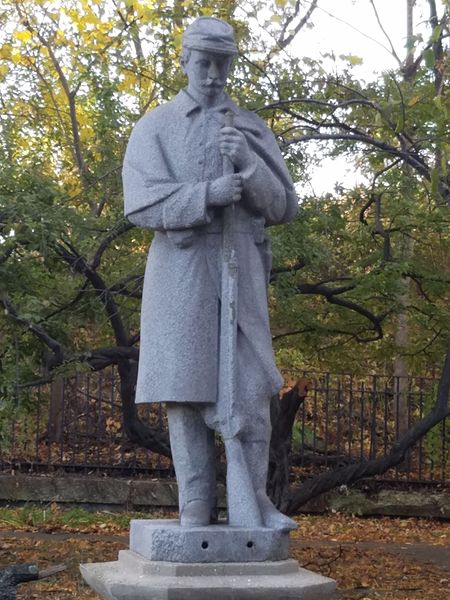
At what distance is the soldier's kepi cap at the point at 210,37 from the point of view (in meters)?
5.40

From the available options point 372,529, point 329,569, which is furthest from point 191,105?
point 372,529

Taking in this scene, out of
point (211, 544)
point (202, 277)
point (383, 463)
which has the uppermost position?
point (202, 277)

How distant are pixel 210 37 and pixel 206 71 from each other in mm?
180

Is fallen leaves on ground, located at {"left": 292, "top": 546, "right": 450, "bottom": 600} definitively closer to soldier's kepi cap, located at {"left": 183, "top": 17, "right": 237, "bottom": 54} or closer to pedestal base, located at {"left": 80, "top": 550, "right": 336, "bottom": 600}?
pedestal base, located at {"left": 80, "top": 550, "right": 336, "bottom": 600}

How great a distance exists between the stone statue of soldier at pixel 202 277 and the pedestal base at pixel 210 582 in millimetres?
261

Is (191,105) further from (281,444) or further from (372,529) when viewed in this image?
(372,529)

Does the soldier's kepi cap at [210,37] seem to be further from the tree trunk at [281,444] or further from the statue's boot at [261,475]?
the tree trunk at [281,444]

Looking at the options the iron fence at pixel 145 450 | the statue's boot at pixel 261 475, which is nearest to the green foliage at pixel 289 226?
the iron fence at pixel 145 450

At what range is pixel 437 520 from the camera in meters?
14.0

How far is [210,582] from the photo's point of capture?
4789mm

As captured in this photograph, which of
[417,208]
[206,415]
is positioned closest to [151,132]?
[206,415]

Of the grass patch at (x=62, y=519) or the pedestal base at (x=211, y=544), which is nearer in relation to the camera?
the pedestal base at (x=211, y=544)

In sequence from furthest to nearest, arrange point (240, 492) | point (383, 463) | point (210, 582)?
point (383, 463), point (240, 492), point (210, 582)

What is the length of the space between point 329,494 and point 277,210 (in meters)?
8.88
